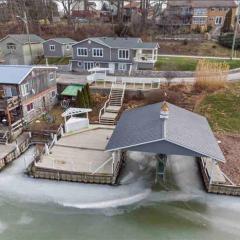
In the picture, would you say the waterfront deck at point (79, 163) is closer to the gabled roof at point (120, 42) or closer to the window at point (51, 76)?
the window at point (51, 76)

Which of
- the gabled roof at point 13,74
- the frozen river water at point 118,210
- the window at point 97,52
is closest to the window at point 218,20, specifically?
the window at point 97,52

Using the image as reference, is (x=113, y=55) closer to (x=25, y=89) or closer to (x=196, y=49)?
(x=25, y=89)

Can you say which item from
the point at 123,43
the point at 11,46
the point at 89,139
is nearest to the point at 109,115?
the point at 89,139

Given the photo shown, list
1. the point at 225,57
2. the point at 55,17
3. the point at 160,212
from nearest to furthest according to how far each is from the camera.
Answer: the point at 160,212 < the point at 225,57 < the point at 55,17

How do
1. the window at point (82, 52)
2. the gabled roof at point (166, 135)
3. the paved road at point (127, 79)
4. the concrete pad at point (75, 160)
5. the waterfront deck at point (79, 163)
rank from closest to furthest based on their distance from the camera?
the gabled roof at point (166, 135)
the waterfront deck at point (79, 163)
the concrete pad at point (75, 160)
the paved road at point (127, 79)
the window at point (82, 52)

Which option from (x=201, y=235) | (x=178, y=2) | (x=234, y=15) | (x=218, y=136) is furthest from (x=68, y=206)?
(x=178, y=2)

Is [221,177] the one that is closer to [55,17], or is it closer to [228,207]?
[228,207]
